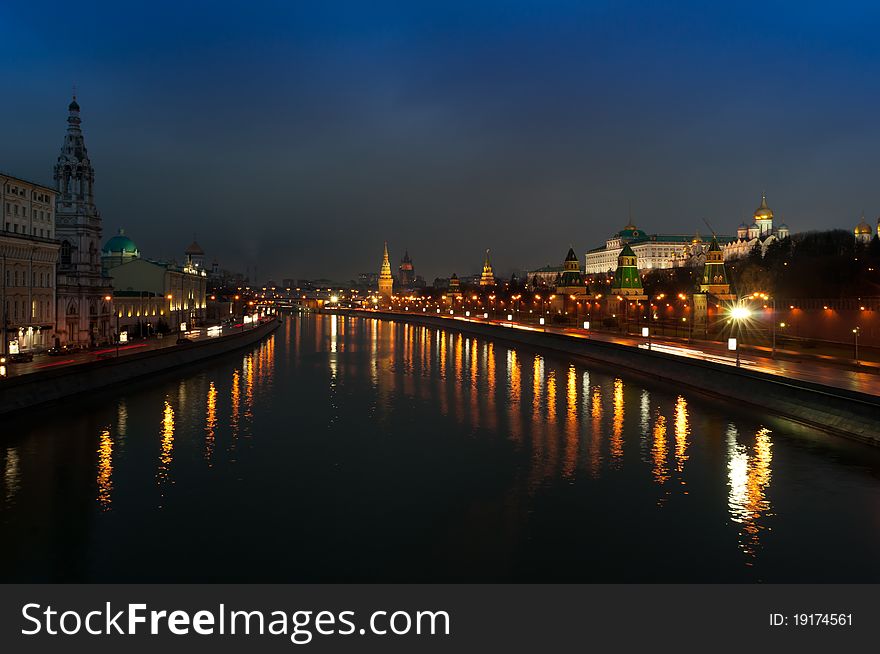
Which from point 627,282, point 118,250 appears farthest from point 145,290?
point 627,282

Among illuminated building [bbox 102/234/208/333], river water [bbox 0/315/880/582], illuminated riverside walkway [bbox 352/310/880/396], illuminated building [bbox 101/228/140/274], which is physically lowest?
river water [bbox 0/315/880/582]

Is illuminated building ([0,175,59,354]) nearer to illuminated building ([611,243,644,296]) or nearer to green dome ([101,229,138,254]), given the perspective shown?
green dome ([101,229,138,254])

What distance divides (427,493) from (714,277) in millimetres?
80702

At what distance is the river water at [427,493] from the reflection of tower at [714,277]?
52.2m

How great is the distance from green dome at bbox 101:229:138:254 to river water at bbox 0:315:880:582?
70227mm

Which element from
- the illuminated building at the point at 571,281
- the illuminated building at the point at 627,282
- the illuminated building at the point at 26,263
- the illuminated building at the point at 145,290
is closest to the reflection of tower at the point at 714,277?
the illuminated building at the point at 627,282

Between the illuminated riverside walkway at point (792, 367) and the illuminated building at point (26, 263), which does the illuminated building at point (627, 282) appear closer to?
the illuminated riverside walkway at point (792, 367)

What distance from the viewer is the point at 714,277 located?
96.3m

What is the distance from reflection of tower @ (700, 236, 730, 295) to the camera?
94688mm

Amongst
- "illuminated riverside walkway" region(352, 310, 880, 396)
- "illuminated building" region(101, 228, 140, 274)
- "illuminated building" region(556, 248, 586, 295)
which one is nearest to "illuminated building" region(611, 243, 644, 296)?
"illuminated building" region(556, 248, 586, 295)

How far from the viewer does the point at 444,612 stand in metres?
15.8

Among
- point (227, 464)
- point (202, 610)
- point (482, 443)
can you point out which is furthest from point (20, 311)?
point (202, 610)

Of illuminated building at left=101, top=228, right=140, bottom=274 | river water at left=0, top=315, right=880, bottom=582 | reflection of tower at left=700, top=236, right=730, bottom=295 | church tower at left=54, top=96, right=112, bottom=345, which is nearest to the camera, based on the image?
river water at left=0, top=315, right=880, bottom=582

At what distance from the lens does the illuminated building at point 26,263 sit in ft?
168
